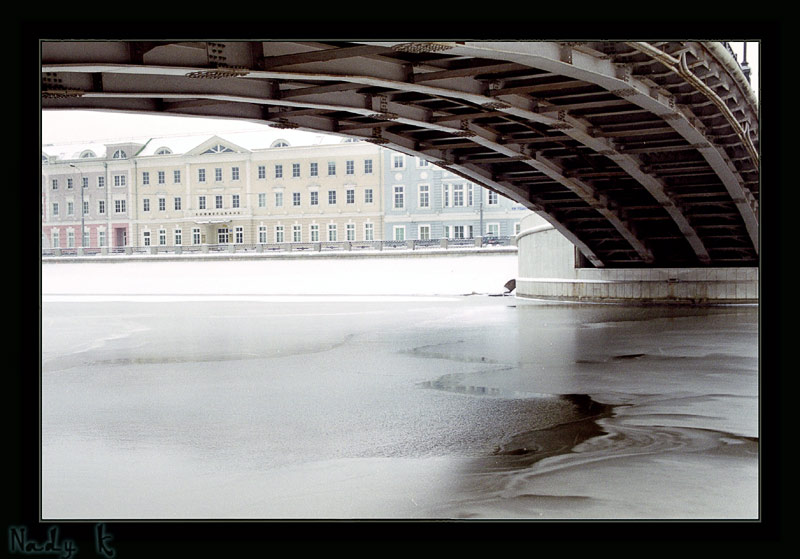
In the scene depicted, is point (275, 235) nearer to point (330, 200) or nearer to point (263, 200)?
point (263, 200)

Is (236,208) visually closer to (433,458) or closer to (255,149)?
(255,149)

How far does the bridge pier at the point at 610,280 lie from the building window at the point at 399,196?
32261 millimetres

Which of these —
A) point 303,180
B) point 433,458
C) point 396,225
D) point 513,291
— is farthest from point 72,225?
A: point 433,458

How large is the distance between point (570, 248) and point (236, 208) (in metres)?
45.7

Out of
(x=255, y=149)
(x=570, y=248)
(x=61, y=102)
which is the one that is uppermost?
(x=255, y=149)

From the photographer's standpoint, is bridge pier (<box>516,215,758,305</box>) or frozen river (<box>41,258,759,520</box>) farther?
bridge pier (<box>516,215,758,305</box>)

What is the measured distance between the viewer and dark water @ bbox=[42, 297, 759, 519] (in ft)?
26.1

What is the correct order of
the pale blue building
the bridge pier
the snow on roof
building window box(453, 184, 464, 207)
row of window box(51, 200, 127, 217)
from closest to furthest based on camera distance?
the bridge pier → the pale blue building → building window box(453, 184, 464, 207) → row of window box(51, 200, 127, 217) → the snow on roof

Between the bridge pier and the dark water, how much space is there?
14.6 meters

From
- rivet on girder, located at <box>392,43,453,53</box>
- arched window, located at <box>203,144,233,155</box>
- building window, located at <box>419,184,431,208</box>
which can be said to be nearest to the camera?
rivet on girder, located at <box>392,43,453,53</box>

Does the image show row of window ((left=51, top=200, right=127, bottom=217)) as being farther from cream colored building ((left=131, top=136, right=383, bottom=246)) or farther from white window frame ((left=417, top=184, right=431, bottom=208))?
white window frame ((left=417, top=184, right=431, bottom=208))

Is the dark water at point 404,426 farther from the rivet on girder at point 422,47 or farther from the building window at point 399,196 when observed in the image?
the building window at point 399,196

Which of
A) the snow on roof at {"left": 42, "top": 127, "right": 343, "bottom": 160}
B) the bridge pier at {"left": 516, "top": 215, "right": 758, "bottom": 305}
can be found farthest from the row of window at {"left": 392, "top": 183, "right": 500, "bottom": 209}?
the bridge pier at {"left": 516, "top": 215, "right": 758, "bottom": 305}

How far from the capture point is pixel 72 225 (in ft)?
261
